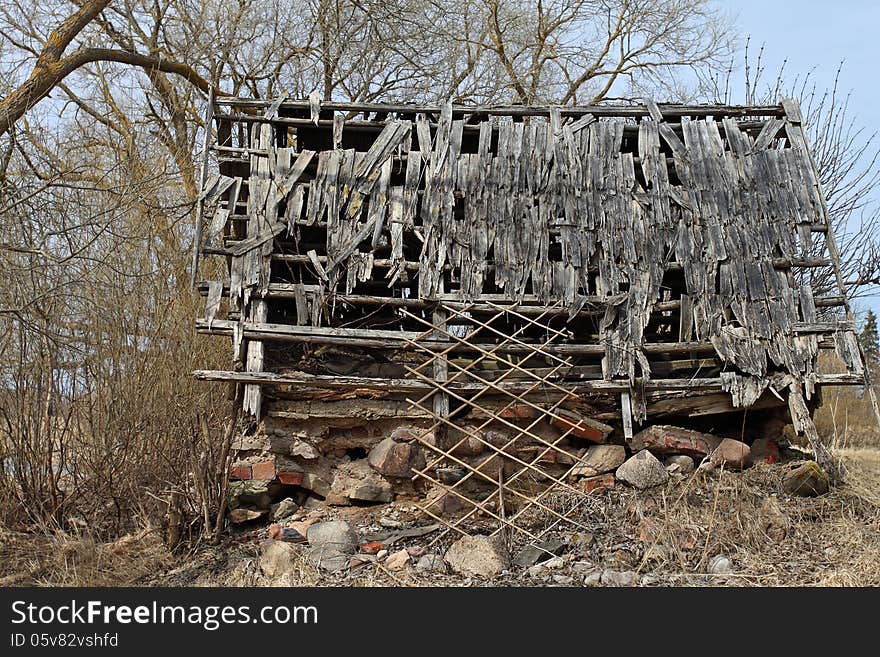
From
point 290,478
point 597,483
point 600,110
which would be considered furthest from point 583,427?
point 600,110

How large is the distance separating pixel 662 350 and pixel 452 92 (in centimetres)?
1170

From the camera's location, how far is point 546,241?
8.54m

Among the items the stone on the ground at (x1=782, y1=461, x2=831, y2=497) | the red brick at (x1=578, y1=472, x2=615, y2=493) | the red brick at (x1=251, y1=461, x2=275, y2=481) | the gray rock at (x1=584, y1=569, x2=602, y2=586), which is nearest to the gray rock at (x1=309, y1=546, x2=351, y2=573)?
the red brick at (x1=251, y1=461, x2=275, y2=481)

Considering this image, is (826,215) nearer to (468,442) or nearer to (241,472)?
(468,442)

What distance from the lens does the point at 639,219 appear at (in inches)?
342

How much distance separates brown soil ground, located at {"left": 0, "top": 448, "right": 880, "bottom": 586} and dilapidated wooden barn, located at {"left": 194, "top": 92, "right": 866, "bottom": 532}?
0.70 m

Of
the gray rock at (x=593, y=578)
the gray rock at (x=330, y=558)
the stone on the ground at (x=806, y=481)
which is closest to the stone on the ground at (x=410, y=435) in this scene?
the gray rock at (x=330, y=558)

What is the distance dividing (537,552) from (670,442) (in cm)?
208

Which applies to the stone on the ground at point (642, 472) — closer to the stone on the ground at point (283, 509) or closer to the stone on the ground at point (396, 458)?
the stone on the ground at point (396, 458)

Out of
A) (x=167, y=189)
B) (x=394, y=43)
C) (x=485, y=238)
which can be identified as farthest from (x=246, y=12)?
(x=485, y=238)

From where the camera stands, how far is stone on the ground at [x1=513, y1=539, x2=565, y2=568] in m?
6.96

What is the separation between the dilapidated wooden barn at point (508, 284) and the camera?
8.00 m

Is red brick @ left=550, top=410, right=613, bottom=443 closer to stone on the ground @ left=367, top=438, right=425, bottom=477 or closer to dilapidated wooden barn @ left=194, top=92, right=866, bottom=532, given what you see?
dilapidated wooden barn @ left=194, top=92, right=866, bottom=532

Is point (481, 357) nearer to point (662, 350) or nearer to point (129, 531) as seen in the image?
point (662, 350)
